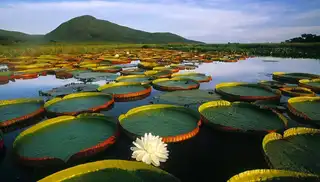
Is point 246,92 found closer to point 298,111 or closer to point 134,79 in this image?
point 298,111

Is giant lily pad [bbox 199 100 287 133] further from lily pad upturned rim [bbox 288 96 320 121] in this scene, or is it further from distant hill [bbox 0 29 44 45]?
distant hill [bbox 0 29 44 45]

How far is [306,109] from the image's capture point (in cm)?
484

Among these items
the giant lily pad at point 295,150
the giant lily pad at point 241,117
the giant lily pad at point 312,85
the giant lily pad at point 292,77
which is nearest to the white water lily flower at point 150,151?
the giant lily pad at point 295,150

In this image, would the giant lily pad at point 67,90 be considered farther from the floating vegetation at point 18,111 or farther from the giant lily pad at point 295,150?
the giant lily pad at point 295,150

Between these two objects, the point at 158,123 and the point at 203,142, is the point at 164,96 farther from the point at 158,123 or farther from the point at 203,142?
the point at 203,142

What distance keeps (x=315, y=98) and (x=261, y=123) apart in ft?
7.03

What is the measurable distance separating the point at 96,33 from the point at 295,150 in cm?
8964

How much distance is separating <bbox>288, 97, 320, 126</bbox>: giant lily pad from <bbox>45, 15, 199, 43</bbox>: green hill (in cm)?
7804

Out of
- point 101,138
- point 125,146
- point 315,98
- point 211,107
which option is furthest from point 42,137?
point 315,98

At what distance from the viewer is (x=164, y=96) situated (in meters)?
6.30

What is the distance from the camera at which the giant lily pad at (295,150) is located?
2.71 metres

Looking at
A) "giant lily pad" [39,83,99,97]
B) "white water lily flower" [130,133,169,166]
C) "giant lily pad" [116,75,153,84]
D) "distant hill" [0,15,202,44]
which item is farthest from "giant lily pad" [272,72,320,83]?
"distant hill" [0,15,202,44]

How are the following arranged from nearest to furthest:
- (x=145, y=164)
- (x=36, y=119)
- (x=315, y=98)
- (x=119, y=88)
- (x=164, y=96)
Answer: (x=145, y=164) → (x=36, y=119) → (x=315, y=98) → (x=164, y=96) → (x=119, y=88)

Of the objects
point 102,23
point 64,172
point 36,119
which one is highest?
point 102,23
